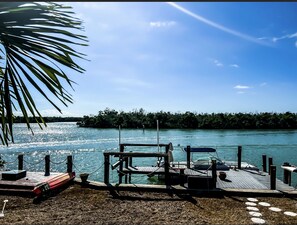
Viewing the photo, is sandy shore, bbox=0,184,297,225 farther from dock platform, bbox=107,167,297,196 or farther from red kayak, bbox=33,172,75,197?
dock platform, bbox=107,167,297,196

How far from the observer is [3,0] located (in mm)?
2664

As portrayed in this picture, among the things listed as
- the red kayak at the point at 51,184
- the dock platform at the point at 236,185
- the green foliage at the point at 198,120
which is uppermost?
the green foliage at the point at 198,120

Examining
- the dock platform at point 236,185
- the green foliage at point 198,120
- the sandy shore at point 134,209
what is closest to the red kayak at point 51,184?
the sandy shore at point 134,209

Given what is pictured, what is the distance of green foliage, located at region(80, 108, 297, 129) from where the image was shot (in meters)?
85.6

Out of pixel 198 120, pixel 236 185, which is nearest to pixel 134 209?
pixel 236 185

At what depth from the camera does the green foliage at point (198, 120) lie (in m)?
85.6

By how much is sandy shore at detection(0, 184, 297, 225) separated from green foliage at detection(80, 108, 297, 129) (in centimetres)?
7384

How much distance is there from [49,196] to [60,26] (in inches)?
258

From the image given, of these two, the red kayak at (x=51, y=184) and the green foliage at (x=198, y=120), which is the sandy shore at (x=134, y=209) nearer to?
the red kayak at (x=51, y=184)

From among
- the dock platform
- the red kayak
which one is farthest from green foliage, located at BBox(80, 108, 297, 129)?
the red kayak

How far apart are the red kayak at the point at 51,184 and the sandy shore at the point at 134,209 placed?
29 centimetres

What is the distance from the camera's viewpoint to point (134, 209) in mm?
7152

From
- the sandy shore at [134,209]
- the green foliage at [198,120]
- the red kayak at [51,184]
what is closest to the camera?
the sandy shore at [134,209]

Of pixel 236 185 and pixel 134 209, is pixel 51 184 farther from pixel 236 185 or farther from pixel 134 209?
pixel 236 185
